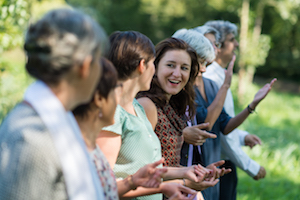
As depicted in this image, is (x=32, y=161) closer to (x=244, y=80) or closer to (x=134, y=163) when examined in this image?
(x=134, y=163)

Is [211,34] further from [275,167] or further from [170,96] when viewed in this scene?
[275,167]

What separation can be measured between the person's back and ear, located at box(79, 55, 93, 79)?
193 mm

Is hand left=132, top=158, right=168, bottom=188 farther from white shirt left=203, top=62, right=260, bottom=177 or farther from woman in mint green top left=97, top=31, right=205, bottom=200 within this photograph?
white shirt left=203, top=62, right=260, bottom=177

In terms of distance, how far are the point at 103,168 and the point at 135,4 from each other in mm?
32420

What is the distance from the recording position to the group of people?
1.05 meters

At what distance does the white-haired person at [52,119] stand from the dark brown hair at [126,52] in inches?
28.7

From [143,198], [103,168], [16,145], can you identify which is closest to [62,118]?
[16,145]

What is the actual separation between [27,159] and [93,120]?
16.1 inches

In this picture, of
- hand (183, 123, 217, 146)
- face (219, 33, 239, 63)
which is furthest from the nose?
face (219, 33, 239, 63)

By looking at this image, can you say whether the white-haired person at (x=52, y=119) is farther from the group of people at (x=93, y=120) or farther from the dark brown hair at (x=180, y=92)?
the dark brown hair at (x=180, y=92)

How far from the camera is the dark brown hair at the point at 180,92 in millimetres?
2465

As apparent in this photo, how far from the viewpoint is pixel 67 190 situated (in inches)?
43.3

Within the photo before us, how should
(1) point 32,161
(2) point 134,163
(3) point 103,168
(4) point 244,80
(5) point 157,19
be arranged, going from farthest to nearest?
(5) point 157,19 < (4) point 244,80 < (2) point 134,163 < (3) point 103,168 < (1) point 32,161

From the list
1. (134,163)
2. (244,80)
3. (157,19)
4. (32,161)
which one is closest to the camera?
(32,161)
